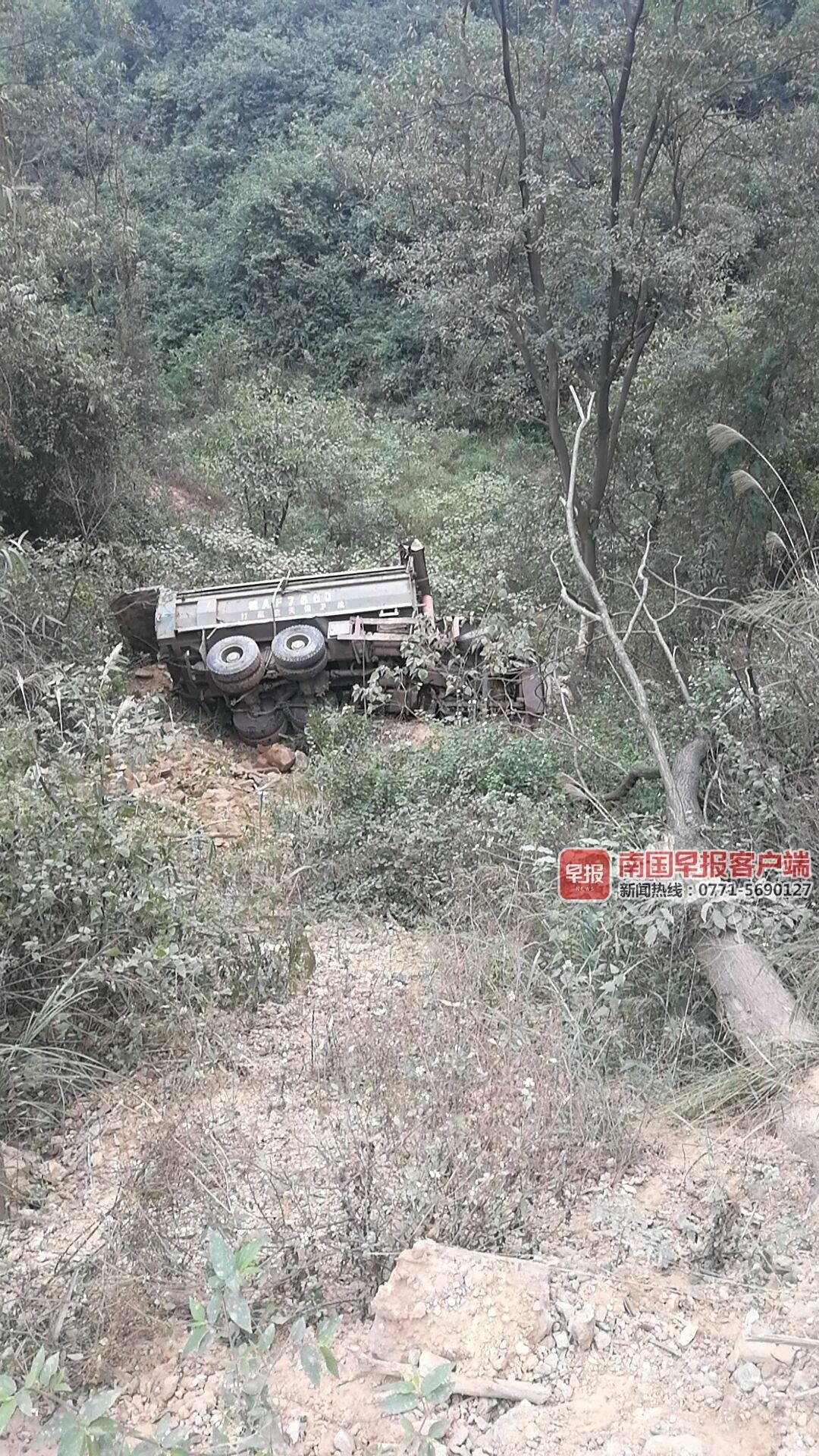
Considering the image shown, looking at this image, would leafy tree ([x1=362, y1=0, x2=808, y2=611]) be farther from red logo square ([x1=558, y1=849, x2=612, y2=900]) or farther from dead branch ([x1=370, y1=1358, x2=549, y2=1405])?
dead branch ([x1=370, y1=1358, x2=549, y2=1405])

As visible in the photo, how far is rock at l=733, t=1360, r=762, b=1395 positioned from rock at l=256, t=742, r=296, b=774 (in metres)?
5.80

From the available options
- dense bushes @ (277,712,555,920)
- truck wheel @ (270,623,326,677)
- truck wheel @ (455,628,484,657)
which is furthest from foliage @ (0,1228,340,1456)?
truck wheel @ (270,623,326,677)

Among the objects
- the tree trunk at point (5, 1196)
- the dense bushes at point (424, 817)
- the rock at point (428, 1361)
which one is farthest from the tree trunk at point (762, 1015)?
the tree trunk at point (5, 1196)

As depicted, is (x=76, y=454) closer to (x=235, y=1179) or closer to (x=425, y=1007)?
(x=425, y=1007)

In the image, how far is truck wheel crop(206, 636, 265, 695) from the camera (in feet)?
25.7

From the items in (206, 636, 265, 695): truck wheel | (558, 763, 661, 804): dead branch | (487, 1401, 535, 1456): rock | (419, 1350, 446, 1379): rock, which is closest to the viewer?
A: (487, 1401, 535, 1456): rock

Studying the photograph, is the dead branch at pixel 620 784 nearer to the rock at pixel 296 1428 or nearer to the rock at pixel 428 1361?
the rock at pixel 428 1361

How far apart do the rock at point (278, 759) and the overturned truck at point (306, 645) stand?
35cm

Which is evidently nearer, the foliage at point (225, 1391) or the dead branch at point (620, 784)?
the foliage at point (225, 1391)

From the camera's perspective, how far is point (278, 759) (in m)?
7.63

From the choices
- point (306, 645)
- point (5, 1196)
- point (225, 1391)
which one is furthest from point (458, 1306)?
point (306, 645)

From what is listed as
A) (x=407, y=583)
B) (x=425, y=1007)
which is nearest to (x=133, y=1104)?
(x=425, y=1007)

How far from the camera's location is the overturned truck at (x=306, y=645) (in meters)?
7.65

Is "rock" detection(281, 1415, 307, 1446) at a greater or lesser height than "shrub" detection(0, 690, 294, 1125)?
lesser
